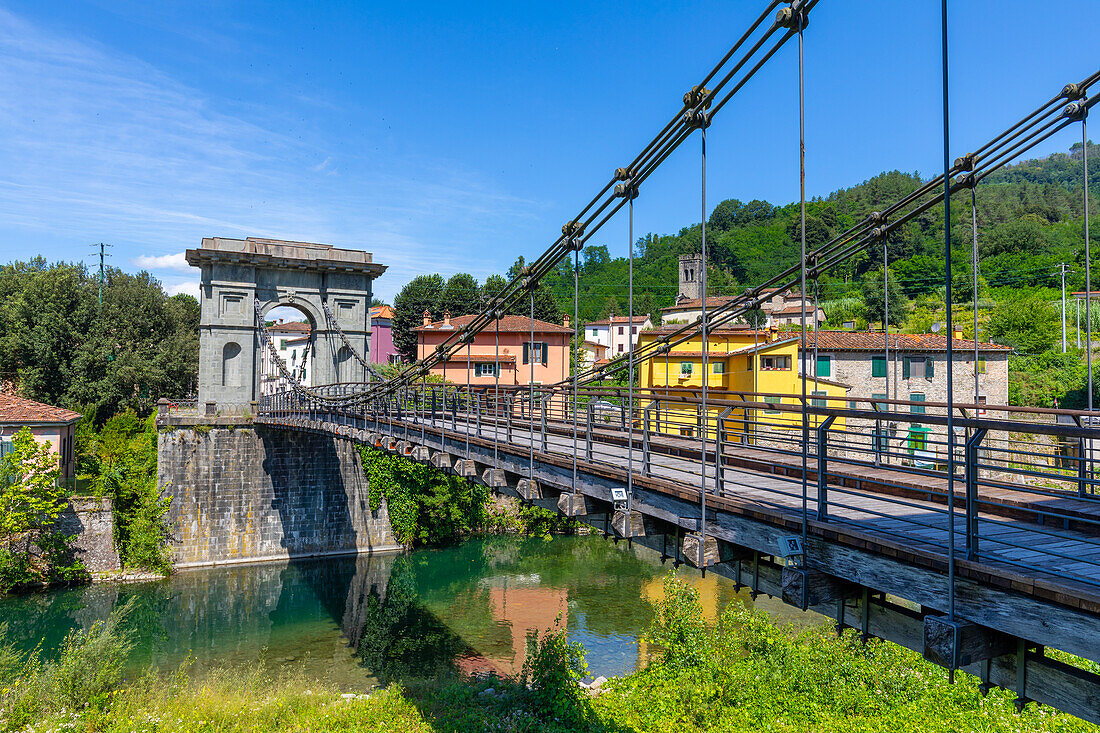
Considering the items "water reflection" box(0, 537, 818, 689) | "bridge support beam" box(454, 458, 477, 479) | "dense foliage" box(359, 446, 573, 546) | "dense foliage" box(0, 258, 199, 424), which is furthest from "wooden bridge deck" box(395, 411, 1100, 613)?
"dense foliage" box(0, 258, 199, 424)

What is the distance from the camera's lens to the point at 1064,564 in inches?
133

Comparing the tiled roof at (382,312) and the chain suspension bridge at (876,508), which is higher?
the tiled roof at (382,312)

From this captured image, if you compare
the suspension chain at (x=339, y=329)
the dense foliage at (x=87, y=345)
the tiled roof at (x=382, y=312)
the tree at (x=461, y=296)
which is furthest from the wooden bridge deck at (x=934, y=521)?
the tiled roof at (x=382, y=312)

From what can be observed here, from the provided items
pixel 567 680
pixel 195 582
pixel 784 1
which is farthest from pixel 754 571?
pixel 195 582

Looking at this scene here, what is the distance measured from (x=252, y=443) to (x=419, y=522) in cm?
501

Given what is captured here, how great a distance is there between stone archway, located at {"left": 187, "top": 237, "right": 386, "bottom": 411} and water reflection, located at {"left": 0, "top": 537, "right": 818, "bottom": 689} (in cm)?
536

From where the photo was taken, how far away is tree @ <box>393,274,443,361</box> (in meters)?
36.7

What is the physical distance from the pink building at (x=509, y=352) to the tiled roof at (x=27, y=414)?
11.8 m

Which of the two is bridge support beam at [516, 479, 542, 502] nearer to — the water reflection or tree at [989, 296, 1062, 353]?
Answer: the water reflection

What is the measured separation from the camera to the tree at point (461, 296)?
39.1 m

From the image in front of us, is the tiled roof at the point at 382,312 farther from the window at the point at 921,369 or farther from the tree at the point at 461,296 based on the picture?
the window at the point at 921,369

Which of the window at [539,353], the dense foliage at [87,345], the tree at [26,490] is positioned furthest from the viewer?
the window at [539,353]

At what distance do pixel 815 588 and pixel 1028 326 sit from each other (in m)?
31.4

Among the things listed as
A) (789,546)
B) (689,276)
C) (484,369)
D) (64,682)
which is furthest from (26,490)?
(689,276)
